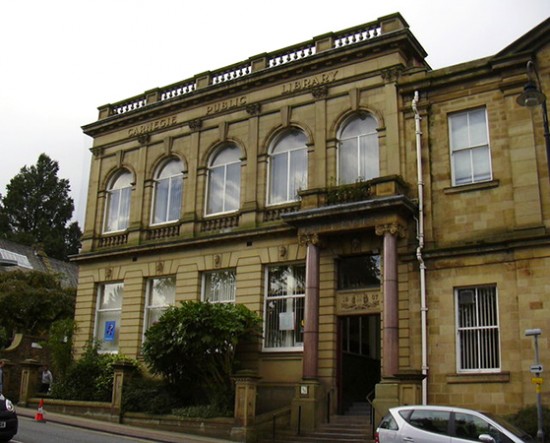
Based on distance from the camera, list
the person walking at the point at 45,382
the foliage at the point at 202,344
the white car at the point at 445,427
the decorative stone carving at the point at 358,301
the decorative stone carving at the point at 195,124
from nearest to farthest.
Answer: the white car at the point at 445,427, the decorative stone carving at the point at 358,301, the foliage at the point at 202,344, the decorative stone carving at the point at 195,124, the person walking at the point at 45,382

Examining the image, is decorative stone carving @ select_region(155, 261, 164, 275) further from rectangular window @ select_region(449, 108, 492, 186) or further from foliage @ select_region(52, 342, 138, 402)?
rectangular window @ select_region(449, 108, 492, 186)

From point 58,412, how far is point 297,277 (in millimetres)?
9989

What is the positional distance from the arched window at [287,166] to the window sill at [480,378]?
864 centimetres

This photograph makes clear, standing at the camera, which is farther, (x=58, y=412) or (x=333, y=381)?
(x=58, y=412)

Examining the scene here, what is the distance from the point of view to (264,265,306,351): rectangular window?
929 inches

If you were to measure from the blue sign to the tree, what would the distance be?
40.7 meters

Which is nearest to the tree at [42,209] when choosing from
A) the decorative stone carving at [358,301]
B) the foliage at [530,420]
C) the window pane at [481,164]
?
the decorative stone carving at [358,301]

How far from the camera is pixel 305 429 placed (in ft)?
66.8

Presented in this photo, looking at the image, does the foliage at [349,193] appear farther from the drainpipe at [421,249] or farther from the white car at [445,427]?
the white car at [445,427]

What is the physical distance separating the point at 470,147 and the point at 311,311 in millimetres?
7172

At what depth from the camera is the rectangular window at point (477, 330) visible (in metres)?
19.6

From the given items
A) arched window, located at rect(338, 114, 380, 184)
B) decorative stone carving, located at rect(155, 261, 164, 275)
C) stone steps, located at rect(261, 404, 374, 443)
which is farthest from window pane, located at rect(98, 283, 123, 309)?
stone steps, located at rect(261, 404, 374, 443)

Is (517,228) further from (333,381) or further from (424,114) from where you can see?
(333,381)

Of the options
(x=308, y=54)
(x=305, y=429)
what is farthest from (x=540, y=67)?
(x=305, y=429)
